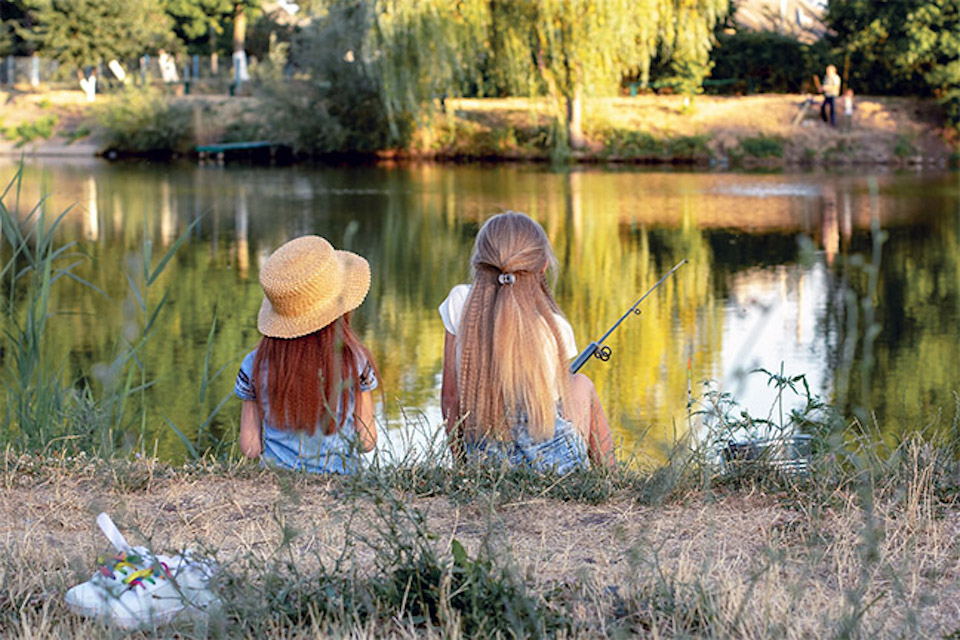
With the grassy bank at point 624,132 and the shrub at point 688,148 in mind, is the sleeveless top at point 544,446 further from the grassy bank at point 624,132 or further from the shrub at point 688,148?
the shrub at point 688,148

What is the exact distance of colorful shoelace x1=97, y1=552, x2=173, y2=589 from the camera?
9.25ft

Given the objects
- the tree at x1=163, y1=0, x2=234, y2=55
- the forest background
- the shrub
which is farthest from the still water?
the tree at x1=163, y1=0, x2=234, y2=55

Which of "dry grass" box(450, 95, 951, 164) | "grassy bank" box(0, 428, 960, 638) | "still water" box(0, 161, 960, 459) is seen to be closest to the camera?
"grassy bank" box(0, 428, 960, 638)

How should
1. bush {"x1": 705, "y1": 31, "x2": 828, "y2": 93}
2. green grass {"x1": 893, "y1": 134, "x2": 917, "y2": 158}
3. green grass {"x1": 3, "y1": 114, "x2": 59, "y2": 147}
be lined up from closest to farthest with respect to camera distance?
green grass {"x1": 893, "y1": 134, "x2": 917, "y2": 158}
bush {"x1": 705, "y1": 31, "x2": 828, "y2": 93}
green grass {"x1": 3, "y1": 114, "x2": 59, "y2": 147}

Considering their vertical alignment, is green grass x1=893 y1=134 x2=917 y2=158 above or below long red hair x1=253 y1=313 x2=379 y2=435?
above

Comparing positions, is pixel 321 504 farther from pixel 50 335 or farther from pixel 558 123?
pixel 558 123

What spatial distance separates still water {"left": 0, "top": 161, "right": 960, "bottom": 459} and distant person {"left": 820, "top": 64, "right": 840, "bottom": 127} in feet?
17.7

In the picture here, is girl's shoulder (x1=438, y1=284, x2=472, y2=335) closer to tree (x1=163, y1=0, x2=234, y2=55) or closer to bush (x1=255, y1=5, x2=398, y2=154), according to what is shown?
bush (x1=255, y1=5, x2=398, y2=154)

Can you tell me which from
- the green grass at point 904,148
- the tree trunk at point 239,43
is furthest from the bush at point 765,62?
the tree trunk at point 239,43

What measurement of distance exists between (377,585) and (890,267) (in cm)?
1101

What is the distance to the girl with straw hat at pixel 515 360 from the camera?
398cm

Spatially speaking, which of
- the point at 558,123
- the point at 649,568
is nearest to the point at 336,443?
the point at 649,568

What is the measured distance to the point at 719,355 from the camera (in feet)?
→ 28.3

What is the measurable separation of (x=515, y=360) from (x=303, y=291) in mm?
679
